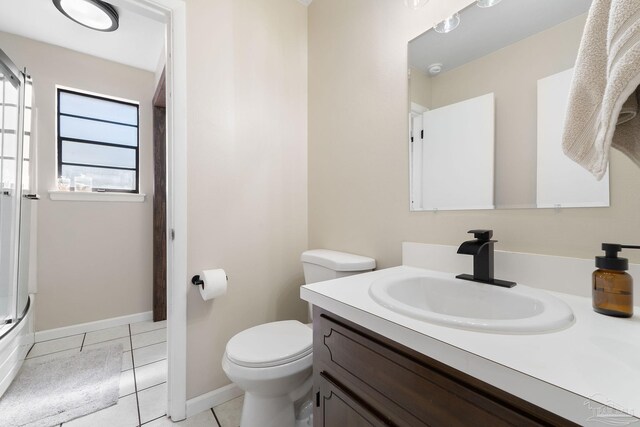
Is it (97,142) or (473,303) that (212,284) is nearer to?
(473,303)

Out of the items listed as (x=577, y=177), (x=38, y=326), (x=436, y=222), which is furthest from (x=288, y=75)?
(x=38, y=326)

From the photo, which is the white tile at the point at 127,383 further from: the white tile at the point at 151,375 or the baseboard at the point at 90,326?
the baseboard at the point at 90,326

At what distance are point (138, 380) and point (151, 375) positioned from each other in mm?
75

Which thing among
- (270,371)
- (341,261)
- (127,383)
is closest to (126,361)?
(127,383)

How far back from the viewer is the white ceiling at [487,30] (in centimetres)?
83

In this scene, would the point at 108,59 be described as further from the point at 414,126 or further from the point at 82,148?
the point at 414,126

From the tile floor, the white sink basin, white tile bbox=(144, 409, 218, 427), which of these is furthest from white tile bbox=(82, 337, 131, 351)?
the white sink basin

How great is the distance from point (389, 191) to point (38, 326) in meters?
3.00

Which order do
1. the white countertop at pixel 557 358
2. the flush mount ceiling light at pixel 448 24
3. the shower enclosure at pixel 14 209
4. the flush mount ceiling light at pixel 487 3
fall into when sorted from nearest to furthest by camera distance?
the white countertop at pixel 557 358
the flush mount ceiling light at pixel 487 3
the flush mount ceiling light at pixel 448 24
the shower enclosure at pixel 14 209

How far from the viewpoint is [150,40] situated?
227 cm

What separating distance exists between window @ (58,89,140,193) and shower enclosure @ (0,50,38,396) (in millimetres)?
462

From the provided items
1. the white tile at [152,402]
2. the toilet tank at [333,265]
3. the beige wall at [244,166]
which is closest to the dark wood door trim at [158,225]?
the white tile at [152,402]

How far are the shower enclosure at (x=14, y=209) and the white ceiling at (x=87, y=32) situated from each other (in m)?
0.48

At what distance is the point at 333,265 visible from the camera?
1329 mm
